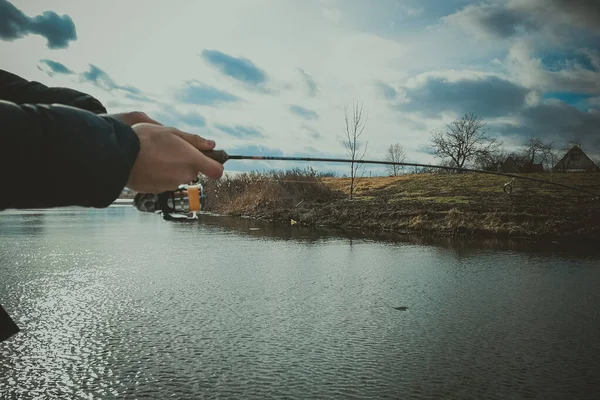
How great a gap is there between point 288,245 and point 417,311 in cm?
496

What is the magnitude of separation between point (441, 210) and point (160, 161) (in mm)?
12232

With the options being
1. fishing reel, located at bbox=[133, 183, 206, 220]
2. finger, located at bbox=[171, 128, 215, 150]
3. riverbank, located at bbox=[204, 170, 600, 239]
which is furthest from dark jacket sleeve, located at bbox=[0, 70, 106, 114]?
riverbank, located at bbox=[204, 170, 600, 239]

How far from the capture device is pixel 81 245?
28.7 feet

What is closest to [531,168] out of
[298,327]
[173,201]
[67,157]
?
[298,327]

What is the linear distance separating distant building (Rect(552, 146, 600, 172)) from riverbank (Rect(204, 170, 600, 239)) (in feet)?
69.1

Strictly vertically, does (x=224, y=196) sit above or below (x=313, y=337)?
above

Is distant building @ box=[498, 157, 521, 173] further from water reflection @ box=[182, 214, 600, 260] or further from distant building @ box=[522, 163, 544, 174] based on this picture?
water reflection @ box=[182, 214, 600, 260]

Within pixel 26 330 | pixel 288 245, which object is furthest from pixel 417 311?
pixel 288 245

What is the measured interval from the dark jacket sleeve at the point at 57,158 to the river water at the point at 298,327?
5.61 ft

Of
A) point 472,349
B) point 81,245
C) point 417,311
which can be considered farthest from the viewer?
point 81,245

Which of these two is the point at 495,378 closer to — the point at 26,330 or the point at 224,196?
the point at 26,330

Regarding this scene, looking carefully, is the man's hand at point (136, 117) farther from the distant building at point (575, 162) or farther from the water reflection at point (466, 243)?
the distant building at point (575, 162)

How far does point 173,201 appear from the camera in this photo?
1851 millimetres

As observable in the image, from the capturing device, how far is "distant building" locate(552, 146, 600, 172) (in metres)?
41.3
